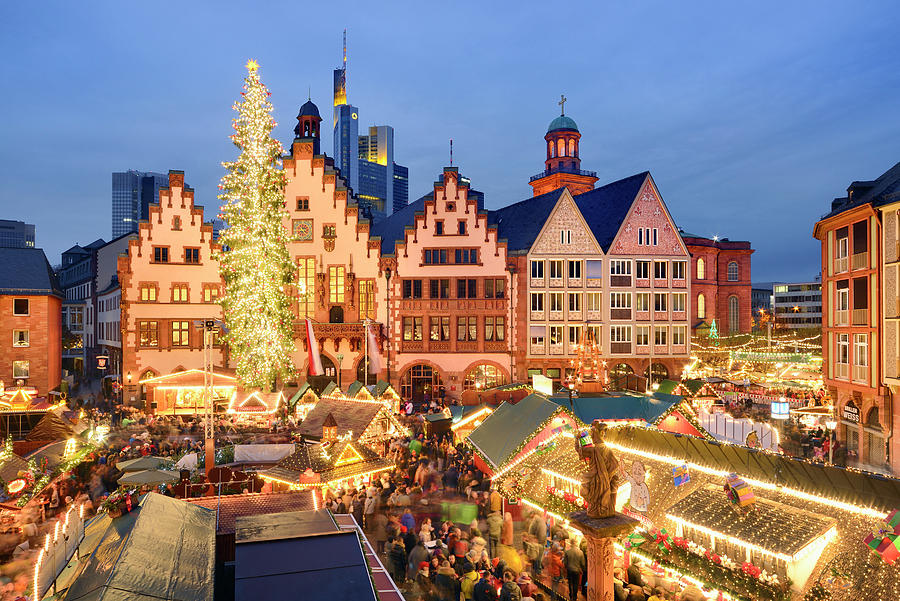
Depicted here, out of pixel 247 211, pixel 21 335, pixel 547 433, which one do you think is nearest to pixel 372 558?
pixel 547 433

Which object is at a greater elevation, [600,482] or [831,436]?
[600,482]

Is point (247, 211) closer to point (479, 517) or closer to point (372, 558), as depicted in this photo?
point (479, 517)

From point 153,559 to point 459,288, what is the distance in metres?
37.4

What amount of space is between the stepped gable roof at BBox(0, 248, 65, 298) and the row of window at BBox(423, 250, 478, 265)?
1155 inches

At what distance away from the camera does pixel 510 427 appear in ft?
62.1

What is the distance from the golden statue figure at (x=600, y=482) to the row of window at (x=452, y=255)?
34.2 m

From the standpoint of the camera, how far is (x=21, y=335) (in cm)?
4303

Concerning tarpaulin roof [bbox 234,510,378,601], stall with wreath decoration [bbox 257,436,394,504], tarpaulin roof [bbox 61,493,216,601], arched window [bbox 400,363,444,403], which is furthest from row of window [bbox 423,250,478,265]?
tarpaulin roof [bbox 61,493,216,601]

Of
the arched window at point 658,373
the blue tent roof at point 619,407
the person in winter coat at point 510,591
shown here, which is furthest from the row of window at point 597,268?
the person in winter coat at point 510,591

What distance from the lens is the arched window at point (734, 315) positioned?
6650cm

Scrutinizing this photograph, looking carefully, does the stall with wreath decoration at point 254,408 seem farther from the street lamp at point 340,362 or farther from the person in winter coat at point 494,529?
the person in winter coat at point 494,529

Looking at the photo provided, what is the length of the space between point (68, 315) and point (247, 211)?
183 feet

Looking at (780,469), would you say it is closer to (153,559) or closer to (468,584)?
(468,584)

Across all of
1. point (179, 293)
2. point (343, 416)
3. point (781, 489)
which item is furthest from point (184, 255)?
point (781, 489)
